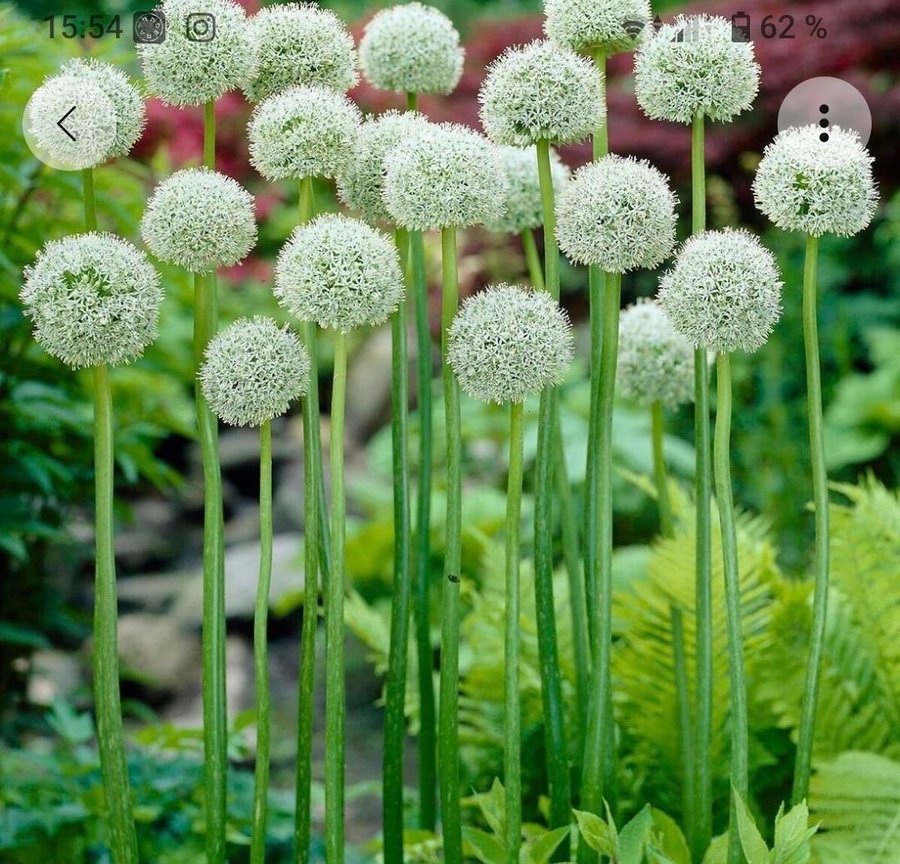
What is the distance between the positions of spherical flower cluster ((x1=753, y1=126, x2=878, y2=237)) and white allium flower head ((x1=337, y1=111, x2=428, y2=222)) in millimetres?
454

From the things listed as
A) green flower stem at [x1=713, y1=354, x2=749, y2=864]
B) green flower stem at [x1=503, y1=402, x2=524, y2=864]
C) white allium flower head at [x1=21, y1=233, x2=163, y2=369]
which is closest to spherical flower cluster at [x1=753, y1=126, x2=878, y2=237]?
green flower stem at [x1=713, y1=354, x2=749, y2=864]

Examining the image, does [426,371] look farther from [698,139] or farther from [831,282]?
[831,282]

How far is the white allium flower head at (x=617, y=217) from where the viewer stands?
54.6 inches

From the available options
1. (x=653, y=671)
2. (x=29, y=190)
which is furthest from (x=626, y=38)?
(x=29, y=190)

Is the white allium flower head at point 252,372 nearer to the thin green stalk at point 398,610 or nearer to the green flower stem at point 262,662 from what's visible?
the green flower stem at point 262,662

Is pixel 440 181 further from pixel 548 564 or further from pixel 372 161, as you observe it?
pixel 548 564

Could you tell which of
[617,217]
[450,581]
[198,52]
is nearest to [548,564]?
[450,581]

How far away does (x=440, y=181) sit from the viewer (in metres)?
1.35

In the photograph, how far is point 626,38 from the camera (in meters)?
1.52

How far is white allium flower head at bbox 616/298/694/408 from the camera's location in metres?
1.88

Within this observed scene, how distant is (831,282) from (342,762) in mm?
4647

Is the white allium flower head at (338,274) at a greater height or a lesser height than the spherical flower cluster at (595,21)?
lesser

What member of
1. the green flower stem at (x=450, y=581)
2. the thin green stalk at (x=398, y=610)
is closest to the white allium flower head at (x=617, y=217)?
the green flower stem at (x=450, y=581)

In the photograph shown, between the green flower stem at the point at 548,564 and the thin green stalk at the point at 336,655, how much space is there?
26 centimetres
